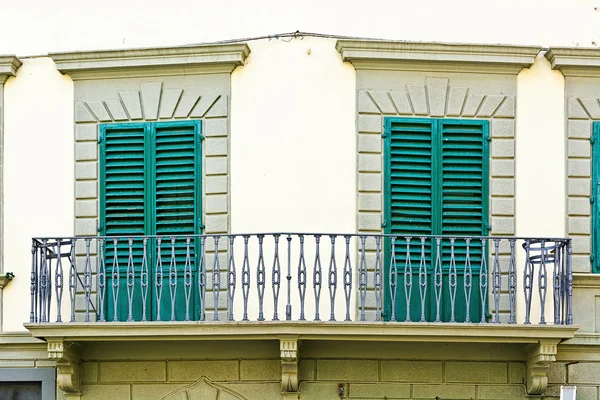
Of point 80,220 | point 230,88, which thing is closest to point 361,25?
point 230,88

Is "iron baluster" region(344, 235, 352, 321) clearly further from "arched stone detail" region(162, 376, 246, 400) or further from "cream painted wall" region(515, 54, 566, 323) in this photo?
"cream painted wall" region(515, 54, 566, 323)

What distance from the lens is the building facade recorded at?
52.7 ft

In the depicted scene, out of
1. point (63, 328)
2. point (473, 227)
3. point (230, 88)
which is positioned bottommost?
point (63, 328)

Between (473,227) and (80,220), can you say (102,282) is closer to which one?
(80,220)

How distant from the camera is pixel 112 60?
16656 mm

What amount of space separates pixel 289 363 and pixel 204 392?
1.12 metres

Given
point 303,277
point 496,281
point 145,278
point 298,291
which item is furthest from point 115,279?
point 496,281

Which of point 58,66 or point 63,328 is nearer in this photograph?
point 63,328

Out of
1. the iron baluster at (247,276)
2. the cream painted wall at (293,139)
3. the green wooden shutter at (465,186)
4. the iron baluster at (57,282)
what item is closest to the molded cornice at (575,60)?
the green wooden shutter at (465,186)

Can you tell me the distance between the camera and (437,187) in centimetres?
1642

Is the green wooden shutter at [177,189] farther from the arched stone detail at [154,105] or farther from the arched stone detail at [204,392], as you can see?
the arched stone detail at [204,392]

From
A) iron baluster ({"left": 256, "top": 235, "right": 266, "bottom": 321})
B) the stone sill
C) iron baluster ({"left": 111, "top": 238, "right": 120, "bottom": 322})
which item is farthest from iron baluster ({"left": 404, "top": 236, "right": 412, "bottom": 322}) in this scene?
iron baluster ({"left": 111, "top": 238, "right": 120, "bottom": 322})

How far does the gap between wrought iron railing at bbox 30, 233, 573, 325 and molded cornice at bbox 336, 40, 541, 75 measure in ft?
6.28

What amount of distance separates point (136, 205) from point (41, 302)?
153 centimetres
